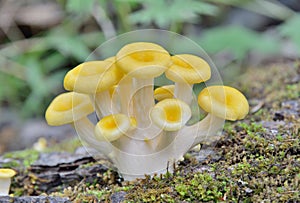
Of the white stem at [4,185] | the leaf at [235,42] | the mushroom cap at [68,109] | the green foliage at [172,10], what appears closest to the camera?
the mushroom cap at [68,109]

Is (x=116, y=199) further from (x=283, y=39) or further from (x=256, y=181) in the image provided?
(x=283, y=39)

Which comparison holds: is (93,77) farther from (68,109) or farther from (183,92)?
(183,92)

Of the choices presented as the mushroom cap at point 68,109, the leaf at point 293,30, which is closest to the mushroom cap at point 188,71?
the mushroom cap at point 68,109

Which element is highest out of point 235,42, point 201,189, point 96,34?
point 96,34

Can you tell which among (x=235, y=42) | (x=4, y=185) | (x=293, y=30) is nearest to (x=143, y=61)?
(x=4, y=185)

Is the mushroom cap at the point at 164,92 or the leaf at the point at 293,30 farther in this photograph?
the leaf at the point at 293,30

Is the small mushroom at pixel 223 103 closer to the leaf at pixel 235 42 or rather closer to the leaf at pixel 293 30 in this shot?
the leaf at pixel 293 30

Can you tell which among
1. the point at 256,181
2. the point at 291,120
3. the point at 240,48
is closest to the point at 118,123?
the point at 256,181

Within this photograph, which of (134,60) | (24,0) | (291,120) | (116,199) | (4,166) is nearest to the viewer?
(134,60)
